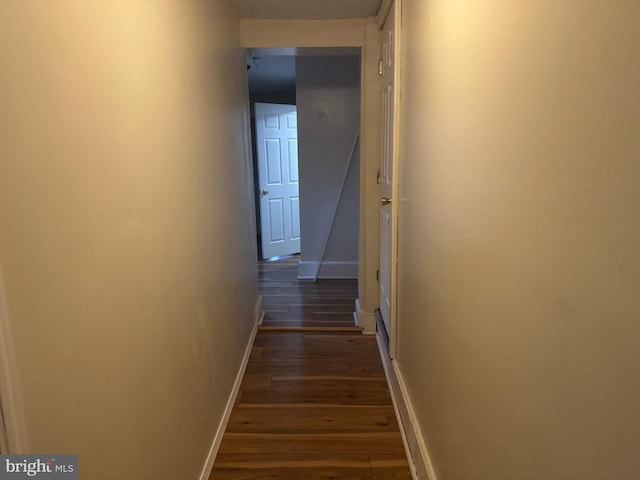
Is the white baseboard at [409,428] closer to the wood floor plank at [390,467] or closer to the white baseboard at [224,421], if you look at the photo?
the wood floor plank at [390,467]

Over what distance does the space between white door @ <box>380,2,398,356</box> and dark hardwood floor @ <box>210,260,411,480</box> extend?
32 centimetres

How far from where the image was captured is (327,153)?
437cm

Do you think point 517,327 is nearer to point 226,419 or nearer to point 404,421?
point 404,421

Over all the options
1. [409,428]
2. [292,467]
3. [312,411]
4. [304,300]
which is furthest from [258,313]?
[409,428]

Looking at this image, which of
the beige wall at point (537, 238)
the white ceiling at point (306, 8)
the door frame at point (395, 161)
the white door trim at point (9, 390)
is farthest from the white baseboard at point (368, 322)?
the white door trim at point (9, 390)

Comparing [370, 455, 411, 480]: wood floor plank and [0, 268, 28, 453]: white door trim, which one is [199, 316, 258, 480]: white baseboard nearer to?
[370, 455, 411, 480]: wood floor plank

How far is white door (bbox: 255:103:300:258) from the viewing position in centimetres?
541

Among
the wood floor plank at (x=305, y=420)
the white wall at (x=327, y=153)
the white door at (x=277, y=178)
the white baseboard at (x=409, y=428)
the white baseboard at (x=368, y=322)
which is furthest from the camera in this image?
the white door at (x=277, y=178)

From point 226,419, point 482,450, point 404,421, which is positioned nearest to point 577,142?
point 482,450

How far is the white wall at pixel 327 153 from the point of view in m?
4.21

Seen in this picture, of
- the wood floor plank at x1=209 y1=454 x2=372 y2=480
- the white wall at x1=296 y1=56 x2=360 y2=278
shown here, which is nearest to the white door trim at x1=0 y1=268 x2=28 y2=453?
the wood floor plank at x1=209 y1=454 x2=372 y2=480

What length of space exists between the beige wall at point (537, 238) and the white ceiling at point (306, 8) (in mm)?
1242

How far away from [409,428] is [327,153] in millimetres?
2963

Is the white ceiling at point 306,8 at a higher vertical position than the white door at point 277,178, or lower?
higher
